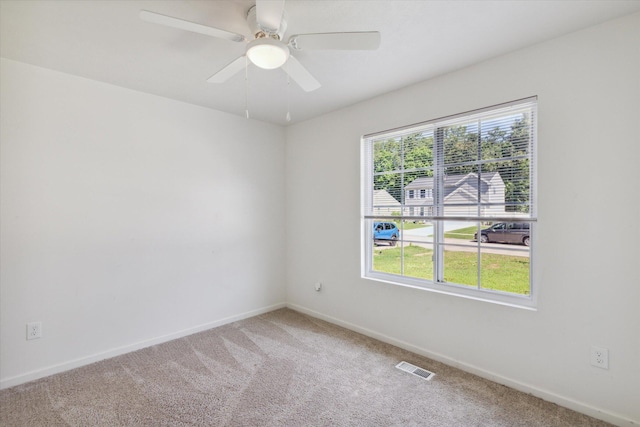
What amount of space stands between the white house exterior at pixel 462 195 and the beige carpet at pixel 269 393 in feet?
4.17

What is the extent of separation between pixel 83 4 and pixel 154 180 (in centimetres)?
155

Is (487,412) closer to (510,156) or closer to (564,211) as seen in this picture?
(564,211)

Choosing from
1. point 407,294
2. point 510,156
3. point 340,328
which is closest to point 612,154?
point 510,156

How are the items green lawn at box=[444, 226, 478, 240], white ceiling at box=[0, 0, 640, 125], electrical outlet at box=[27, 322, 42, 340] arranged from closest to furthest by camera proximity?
1. white ceiling at box=[0, 0, 640, 125]
2. electrical outlet at box=[27, 322, 42, 340]
3. green lawn at box=[444, 226, 478, 240]

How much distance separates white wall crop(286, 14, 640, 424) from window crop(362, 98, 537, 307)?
0.11m

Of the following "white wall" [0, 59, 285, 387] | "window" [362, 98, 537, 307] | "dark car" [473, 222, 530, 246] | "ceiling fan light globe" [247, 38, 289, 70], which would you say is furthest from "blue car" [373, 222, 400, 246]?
"ceiling fan light globe" [247, 38, 289, 70]

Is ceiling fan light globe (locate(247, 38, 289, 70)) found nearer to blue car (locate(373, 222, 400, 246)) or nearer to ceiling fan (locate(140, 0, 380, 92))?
ceiling fan (locate(140, 0, 380, 92))

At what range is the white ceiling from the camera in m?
1.67

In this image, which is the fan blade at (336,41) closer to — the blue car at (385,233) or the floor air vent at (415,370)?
the blue car at (385,233)

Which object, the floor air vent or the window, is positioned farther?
the floor air vent

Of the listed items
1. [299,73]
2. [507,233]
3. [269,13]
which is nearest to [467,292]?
[507,233]

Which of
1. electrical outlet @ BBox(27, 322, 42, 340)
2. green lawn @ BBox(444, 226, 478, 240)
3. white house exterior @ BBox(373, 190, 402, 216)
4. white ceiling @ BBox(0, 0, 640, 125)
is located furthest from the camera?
white house exterior @ BBox(373, 190, 402, 216)

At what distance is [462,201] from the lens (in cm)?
249

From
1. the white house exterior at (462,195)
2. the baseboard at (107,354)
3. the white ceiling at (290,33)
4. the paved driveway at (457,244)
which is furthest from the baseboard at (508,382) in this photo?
the white ceiling at (290,33)
